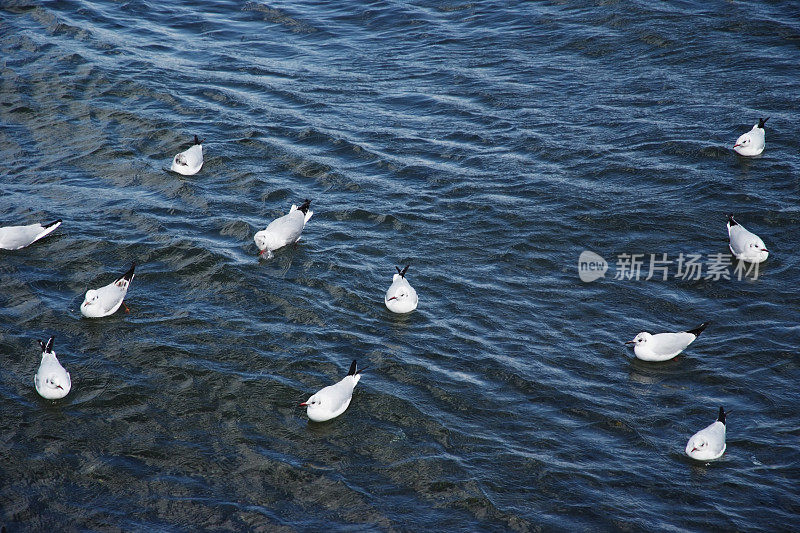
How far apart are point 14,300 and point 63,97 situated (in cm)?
827

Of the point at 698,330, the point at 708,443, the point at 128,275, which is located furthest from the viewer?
the point at 128,275

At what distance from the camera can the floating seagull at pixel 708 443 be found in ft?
26.9

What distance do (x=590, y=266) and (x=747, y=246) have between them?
2.37 metres


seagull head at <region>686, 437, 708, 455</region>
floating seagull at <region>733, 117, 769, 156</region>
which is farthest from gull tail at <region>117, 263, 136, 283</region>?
floating seagull at <region>733, 117, 769, 156</region>

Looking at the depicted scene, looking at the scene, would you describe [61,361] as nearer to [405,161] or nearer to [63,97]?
[405,161]

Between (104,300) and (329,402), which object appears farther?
(104,300)

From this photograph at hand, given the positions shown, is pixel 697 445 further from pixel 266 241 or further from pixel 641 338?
pixel 266 241

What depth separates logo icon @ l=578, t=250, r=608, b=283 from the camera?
11.7 meters

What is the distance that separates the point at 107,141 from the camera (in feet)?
51.3

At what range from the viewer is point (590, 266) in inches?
469

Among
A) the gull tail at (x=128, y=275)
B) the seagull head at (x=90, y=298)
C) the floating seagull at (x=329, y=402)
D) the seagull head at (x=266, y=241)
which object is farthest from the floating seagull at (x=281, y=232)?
the floating seagull at (x=329, y=402)

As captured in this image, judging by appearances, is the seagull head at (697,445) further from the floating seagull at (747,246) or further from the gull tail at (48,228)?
the gull tail at (48,228)

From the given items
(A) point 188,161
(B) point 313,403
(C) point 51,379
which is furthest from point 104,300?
(A) point 188,161

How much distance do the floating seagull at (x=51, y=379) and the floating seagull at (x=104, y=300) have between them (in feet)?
4.45
